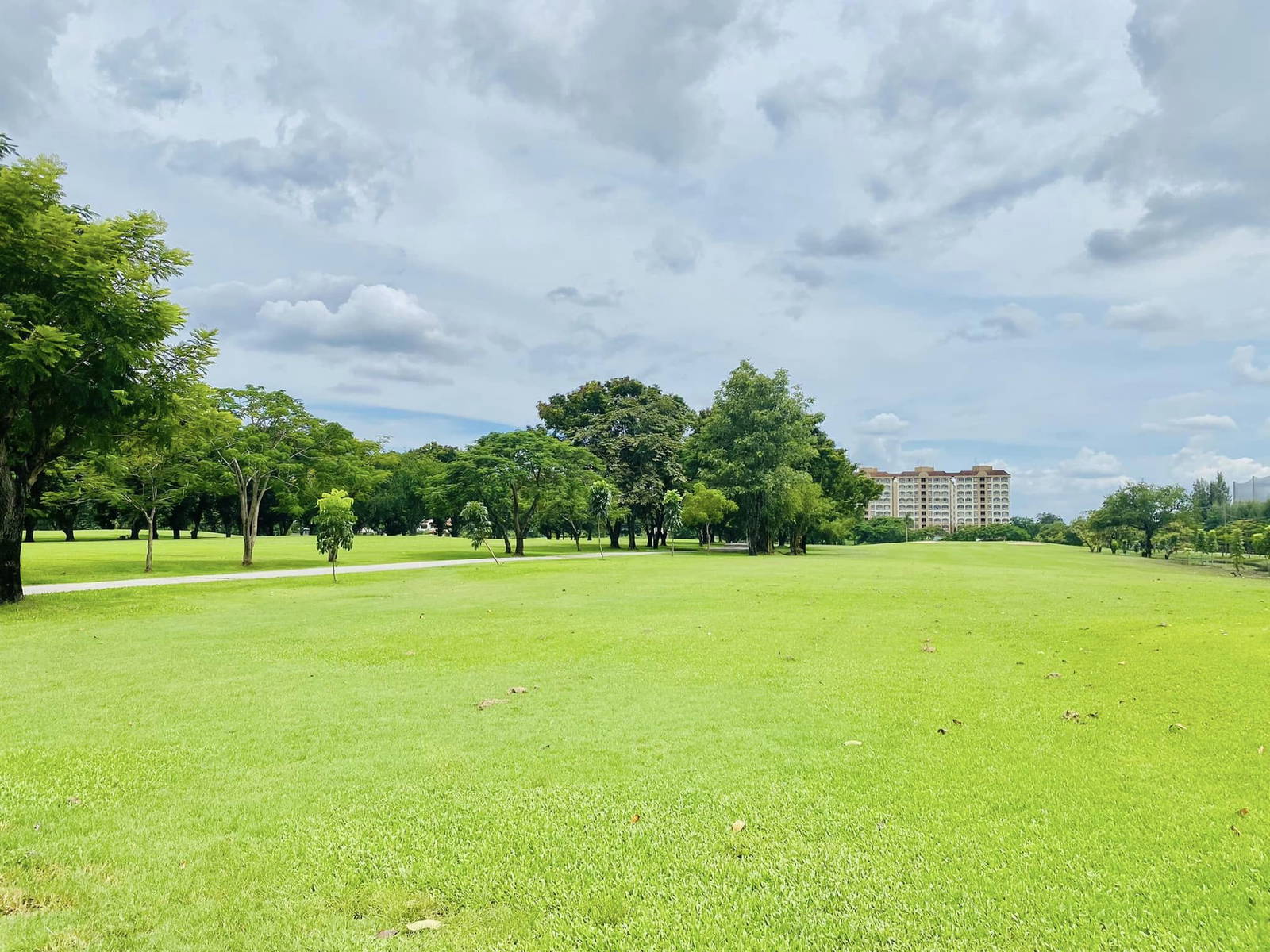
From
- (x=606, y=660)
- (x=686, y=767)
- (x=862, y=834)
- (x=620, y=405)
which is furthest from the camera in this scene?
(x=620, y=405)

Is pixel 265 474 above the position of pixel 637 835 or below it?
above

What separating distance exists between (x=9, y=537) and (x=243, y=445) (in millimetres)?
17446

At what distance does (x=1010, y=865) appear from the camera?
3809mm

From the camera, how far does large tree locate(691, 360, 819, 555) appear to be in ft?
167

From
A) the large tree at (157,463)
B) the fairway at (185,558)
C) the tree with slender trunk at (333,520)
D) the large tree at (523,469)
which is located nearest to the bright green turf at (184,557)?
the fairway at (185,558)

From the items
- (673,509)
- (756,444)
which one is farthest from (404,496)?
(756,444)

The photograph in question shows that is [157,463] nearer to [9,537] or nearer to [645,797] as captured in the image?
[9,537]

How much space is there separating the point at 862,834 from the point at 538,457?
42.3m

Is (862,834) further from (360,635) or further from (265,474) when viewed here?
(265,474)

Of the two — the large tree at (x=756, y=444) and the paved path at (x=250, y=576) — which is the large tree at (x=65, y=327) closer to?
the paved path at (x=250, y=576)

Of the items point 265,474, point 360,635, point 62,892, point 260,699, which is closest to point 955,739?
point 62,892

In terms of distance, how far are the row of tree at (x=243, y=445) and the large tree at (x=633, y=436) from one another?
18 centimetres

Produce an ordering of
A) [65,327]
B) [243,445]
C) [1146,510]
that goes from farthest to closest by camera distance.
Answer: [1146,510] < [243,445] < [65,327]

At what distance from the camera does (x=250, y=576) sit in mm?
28625
